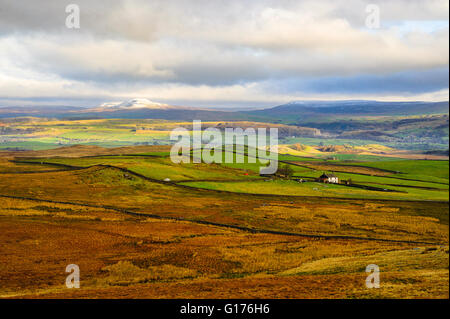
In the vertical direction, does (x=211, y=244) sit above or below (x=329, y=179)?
below

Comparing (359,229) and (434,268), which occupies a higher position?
(434,268)

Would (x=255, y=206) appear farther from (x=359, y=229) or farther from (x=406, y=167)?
(x=406, y=167)

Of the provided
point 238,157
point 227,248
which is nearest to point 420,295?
point 227,248

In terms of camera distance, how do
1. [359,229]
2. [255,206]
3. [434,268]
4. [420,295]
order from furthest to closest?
[255,206] < [359,229] < [434,268] < [420,295]

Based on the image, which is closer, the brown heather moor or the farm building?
the brown heather moor

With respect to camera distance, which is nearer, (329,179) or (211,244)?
(211,244)

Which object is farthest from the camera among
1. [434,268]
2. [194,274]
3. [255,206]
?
[255,206]

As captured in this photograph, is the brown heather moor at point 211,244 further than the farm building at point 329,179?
No

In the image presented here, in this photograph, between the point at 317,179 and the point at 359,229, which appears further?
the point at 317,179

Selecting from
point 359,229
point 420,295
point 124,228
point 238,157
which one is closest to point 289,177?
point 238,157
